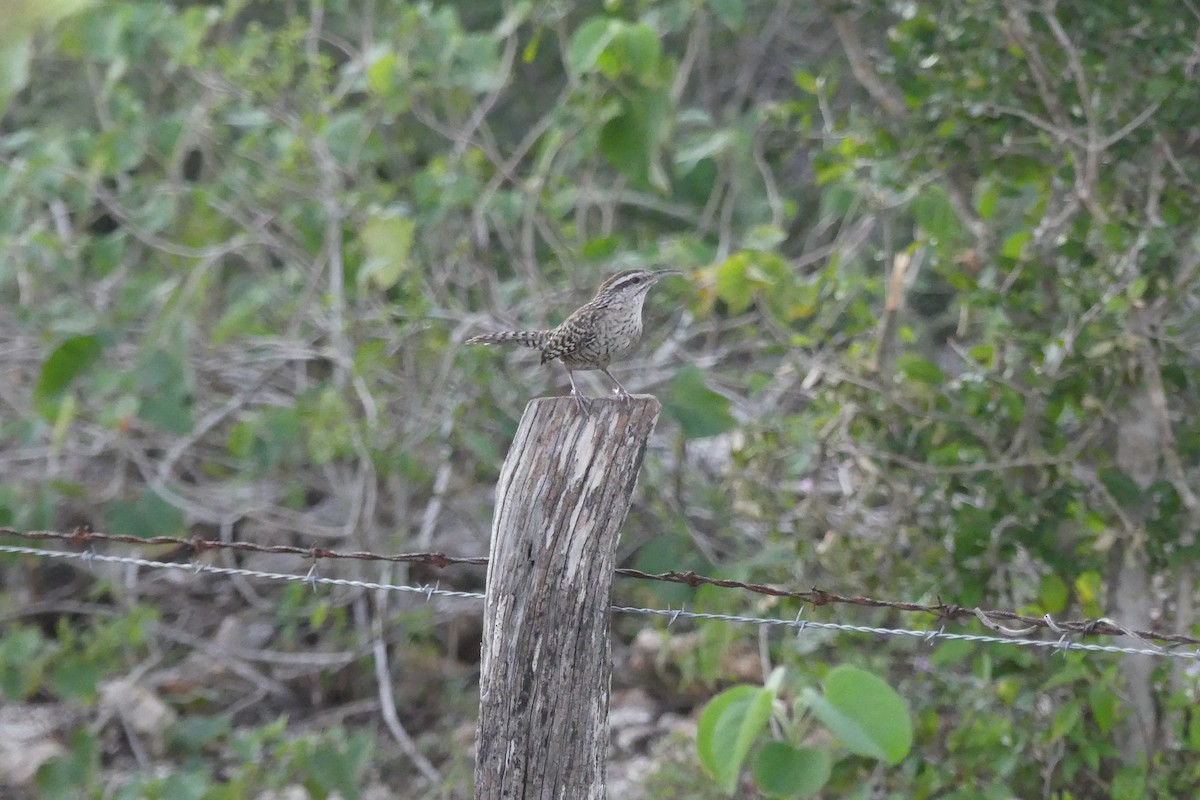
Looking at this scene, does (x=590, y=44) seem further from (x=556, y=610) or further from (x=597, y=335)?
(x=556, y=610)

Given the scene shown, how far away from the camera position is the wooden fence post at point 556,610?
2.72m

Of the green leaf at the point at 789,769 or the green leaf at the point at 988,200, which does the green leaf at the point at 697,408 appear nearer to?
the green leaf at the point at 988,200

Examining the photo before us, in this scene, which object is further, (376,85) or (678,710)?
(678,710)

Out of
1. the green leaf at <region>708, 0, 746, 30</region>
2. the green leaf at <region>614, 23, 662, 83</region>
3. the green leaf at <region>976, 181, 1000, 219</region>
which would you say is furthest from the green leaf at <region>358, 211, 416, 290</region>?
the green leaf at <region>976, 181, 1000, 219</region>

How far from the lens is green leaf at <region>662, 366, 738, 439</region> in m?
5.39

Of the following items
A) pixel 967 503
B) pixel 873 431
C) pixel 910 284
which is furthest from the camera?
pixel 910 284

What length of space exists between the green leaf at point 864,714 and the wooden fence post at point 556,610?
1.17m

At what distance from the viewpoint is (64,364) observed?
6.02m

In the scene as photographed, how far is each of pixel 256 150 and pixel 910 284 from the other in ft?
11.8

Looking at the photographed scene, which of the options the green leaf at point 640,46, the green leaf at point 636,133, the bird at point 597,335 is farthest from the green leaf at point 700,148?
the bird at point 597,335

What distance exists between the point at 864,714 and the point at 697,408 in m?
1.88

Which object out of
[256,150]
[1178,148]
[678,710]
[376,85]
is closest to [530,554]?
[1178,148]

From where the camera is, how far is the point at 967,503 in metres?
4.68

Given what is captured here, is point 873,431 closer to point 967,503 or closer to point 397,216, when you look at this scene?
point 967,503
